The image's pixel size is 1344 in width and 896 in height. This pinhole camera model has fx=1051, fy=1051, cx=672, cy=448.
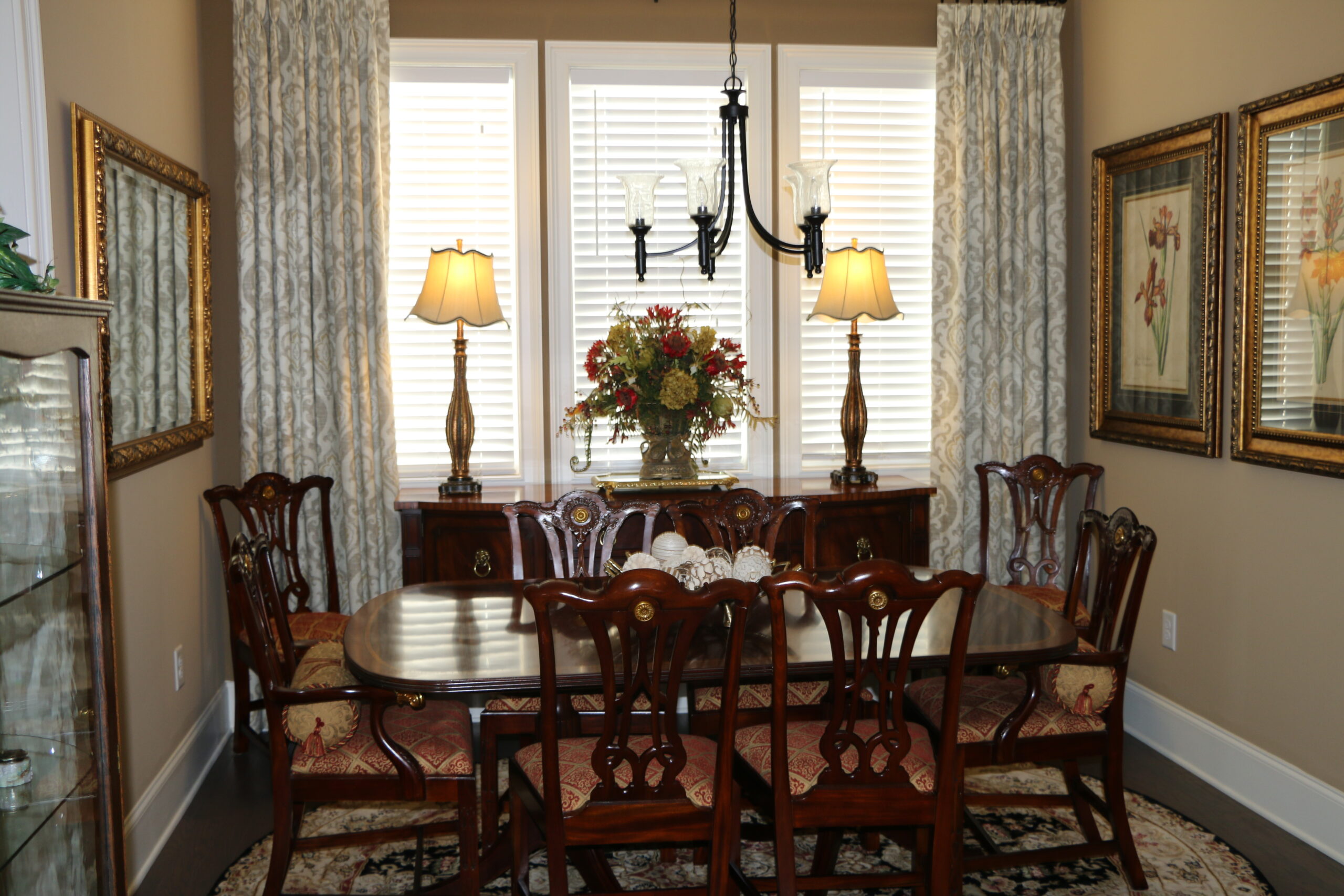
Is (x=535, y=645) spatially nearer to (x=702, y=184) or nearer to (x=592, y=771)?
(x=592, y=771)

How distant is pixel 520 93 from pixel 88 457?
291 centimetres

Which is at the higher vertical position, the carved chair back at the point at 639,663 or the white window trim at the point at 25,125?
the white window trim at the point at 25,125

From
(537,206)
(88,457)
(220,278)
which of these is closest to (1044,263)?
(537,206)

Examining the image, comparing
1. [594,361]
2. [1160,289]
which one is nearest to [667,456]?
[594,361]

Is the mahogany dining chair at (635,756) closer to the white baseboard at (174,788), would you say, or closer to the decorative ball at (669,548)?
the decorative ball at (669,548)

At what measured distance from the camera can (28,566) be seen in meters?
1.67

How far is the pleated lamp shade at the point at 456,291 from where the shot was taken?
395 cm

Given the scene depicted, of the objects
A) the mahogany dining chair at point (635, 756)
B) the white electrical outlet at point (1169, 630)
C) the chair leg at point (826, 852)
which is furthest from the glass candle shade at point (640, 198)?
the white electrical outlet at point (1169, 630)

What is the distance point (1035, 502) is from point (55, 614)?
11.3 feet

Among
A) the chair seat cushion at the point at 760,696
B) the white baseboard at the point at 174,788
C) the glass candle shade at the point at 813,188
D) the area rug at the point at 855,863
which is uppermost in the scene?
the glass candle shade at the point at 813,188

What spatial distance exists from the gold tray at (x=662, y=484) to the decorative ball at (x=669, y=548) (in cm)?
100

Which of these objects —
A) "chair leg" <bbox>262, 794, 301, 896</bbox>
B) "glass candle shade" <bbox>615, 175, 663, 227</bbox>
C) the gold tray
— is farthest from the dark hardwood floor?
"glass candle shade" <bbox>615, 175, 663, 227</bbox>

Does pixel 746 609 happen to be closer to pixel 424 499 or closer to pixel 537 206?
pixel 424 499

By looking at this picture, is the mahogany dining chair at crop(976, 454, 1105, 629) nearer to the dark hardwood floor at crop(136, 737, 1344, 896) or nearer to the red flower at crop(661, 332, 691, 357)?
the dark hardwood floor at crop(136, 737, 1344, 896)
